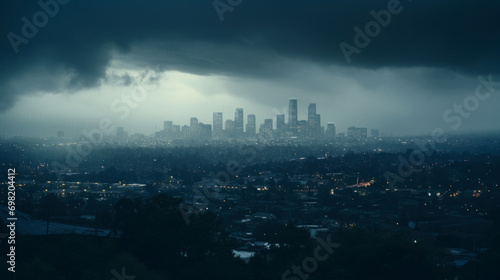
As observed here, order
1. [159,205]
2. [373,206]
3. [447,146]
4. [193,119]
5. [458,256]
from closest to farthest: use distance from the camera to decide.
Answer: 1. [159,205]
2. [458,256]
3. [373,206]
4. [447,146]
5. [193,119]

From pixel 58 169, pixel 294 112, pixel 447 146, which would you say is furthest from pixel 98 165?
pixel 447 146

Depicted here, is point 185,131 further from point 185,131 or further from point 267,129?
point 267,129

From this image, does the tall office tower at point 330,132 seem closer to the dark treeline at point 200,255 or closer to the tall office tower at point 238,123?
the tall office tower at point 238,123

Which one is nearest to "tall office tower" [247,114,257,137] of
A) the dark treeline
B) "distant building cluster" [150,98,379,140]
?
"distant building cluster" [150,98,379,140]

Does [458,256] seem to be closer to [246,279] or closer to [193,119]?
[246,279]

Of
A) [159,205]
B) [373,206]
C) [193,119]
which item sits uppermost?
[193,119]

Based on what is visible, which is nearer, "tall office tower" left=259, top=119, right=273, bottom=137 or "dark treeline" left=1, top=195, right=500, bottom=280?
"dark treeline" left=1, top=195, right=500, bottom=280

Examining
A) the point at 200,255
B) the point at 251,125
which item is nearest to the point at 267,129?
the point at 251,125

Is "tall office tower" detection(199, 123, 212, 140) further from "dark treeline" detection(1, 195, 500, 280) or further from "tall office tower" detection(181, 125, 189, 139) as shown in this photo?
"dark treeline" detection(1, 195, 500, 280)
